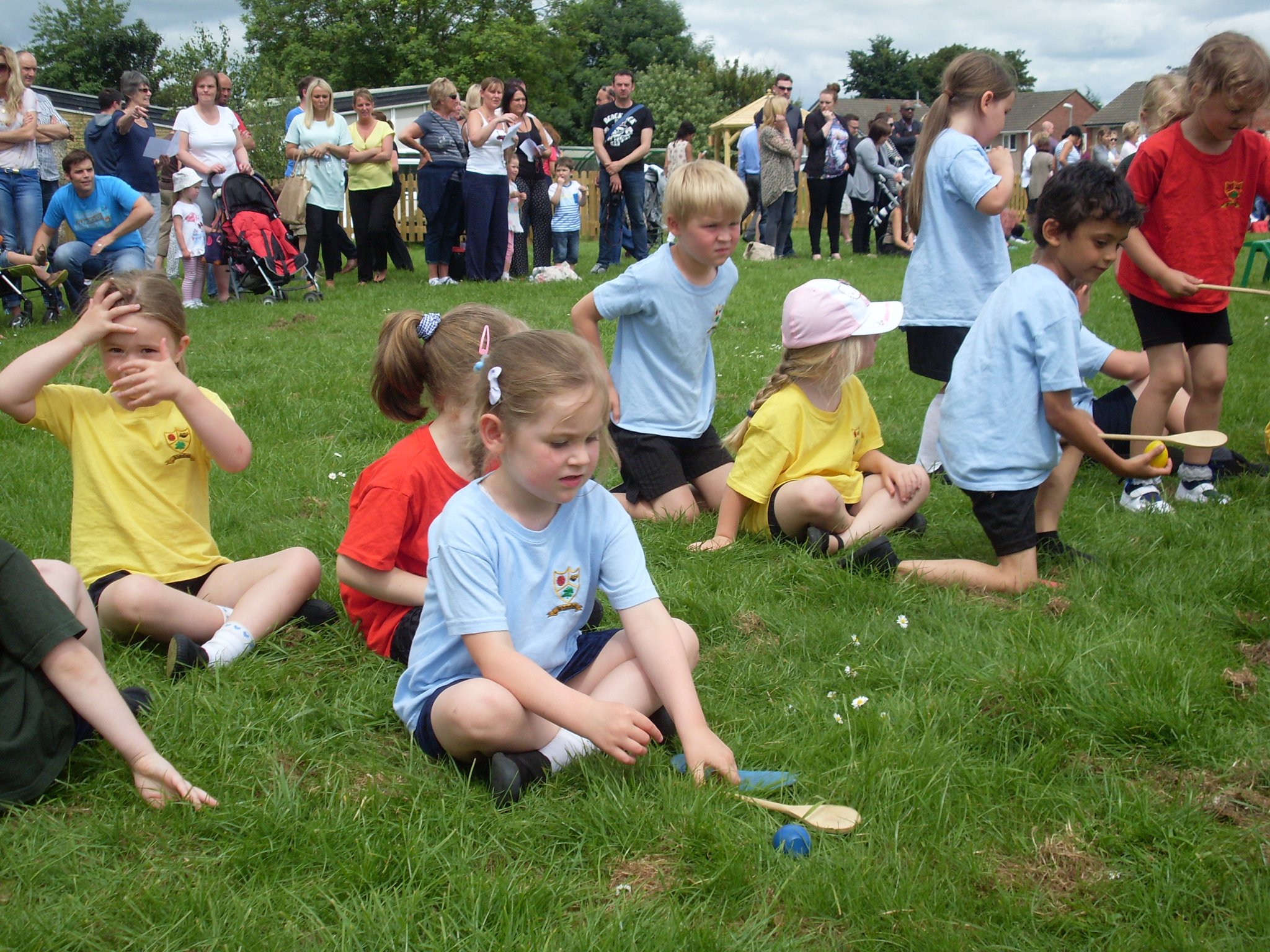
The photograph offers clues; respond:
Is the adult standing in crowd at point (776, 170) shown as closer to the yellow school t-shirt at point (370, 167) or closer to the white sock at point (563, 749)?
the yellow school t-shirt at point (370, 167)

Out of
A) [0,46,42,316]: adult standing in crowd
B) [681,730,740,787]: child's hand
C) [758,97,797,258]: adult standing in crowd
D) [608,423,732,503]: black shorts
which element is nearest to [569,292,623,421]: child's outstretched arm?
[608,423,732,503]: black shorts

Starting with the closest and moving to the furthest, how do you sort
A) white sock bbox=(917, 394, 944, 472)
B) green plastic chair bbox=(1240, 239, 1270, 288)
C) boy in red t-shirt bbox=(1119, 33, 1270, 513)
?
boy in red t-shirt bbox=(1119, 33, 1270, 513)
white sock bbox=(917, 394, 944, 472)
green plastic chair bbox=(1240, 239, 1270, 288)

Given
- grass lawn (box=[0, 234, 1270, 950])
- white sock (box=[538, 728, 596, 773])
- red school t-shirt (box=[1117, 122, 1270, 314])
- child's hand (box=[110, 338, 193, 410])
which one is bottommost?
grass lawn (box=[0, 234, 1270, 950])

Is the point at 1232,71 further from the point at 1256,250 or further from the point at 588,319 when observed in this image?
the point at 1256,250

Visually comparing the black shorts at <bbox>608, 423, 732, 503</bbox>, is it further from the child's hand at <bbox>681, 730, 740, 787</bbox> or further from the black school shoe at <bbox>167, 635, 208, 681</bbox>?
the child's hand at <bbox>681, 730, 740, 787</bbox>

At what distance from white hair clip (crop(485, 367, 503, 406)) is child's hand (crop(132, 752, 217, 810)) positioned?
3.47ft

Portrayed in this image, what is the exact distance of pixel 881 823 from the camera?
2.23 meters

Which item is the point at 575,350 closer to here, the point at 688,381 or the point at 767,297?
the point at 688,381

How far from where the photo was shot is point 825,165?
46.9 ft

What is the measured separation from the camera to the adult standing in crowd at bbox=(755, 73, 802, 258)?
14.4 m

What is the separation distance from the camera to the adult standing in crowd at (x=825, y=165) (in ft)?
46.4

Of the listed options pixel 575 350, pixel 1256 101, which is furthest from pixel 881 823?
pixel 1256 101

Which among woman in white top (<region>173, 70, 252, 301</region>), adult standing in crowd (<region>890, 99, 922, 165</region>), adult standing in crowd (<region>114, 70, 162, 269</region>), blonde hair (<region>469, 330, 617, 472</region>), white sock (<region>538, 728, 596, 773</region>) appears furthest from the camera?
adult standing in crowd (<region>890, 99, 922, 165</region>)

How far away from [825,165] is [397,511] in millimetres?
12560
